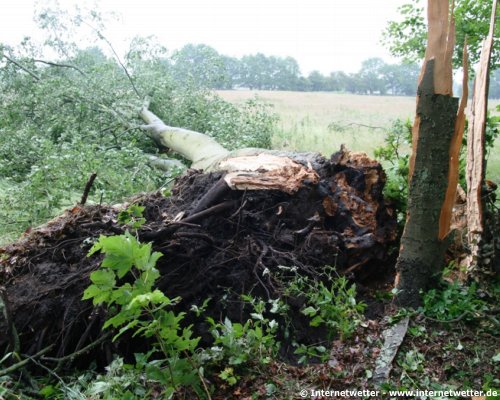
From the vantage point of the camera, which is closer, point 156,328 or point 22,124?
point 156,328

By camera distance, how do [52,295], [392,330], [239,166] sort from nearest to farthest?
[392,330] < [52,295] < [239,166]

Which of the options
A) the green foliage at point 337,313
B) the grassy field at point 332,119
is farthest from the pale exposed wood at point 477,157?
the grassy field at point 332,119

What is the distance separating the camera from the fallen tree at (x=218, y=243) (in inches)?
117

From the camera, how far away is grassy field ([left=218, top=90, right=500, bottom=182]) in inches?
380

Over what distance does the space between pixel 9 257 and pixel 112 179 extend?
7.44ft

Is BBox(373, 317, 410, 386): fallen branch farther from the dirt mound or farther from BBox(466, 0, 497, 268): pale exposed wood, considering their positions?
BBox(466, 0, 497, 268): pale exposed wood

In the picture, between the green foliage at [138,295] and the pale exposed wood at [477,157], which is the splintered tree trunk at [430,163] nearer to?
the pale exposed wood at [477,157]

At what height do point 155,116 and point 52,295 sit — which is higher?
point 155,116

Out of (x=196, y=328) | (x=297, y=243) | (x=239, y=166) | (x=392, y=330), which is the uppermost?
(x=239, y=166)

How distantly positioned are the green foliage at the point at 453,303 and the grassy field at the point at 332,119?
226 cm

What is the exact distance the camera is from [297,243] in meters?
3.41

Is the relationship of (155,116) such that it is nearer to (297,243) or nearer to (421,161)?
(297,243)

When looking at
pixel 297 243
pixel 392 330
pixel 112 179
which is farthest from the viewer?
pixel 112 179

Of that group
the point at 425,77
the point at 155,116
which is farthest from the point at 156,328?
the point at 155,116
